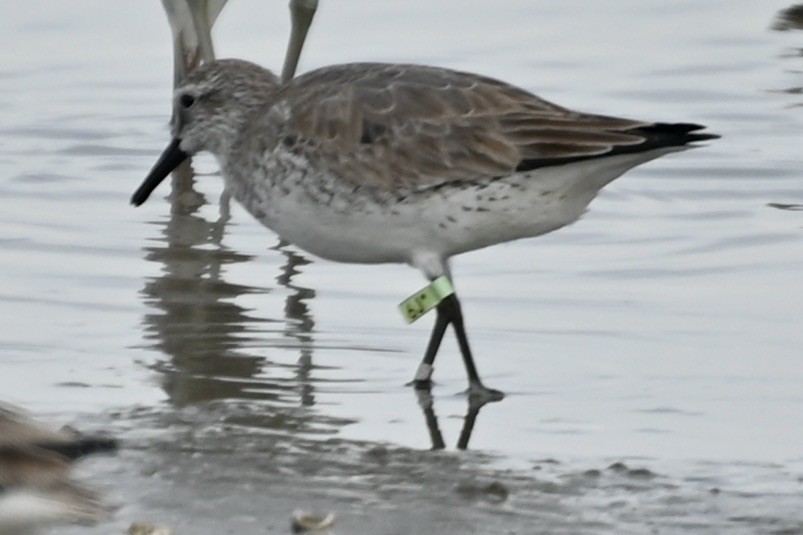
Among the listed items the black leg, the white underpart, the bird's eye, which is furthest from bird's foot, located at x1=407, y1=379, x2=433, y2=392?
the bird's eye

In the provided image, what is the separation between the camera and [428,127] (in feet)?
26.3

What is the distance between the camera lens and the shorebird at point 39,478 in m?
4.42

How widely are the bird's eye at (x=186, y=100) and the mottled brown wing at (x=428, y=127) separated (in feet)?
1.67

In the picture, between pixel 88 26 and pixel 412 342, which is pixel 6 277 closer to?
pixel 412 342

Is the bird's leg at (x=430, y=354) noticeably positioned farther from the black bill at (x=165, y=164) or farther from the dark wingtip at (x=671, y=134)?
the black bill at (x=165, y=164)

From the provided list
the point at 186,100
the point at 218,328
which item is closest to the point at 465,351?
the point at 218,328

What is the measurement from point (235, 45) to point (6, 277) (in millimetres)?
5676

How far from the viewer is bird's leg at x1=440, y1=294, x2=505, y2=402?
7.78 meters

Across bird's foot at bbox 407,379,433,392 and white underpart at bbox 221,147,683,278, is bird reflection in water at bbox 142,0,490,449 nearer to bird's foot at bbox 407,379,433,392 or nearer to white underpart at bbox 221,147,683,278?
bird's foot at bbox 407,379,433,392

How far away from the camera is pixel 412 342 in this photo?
8.57 meters

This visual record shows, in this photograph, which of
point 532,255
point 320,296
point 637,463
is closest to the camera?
point 637,463

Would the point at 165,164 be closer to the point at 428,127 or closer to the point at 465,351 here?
the point at 428,127

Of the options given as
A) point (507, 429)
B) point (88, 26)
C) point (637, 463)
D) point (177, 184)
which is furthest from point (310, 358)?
point (88, 26)

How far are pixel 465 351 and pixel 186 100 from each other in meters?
1.69
